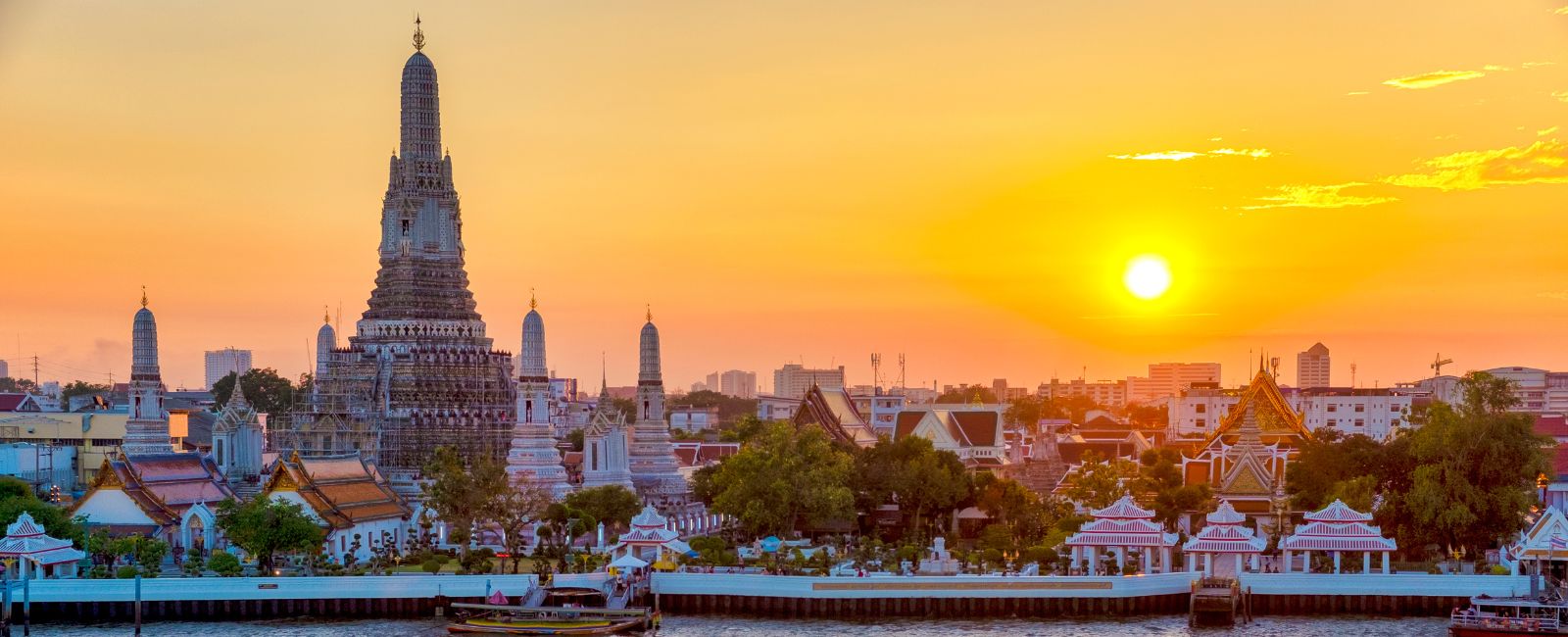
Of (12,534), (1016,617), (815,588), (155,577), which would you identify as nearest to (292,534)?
(155,577)

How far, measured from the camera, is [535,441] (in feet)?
295

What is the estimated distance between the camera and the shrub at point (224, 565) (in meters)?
70.4

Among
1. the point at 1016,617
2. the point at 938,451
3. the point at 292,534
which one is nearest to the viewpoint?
the point at 1016,617

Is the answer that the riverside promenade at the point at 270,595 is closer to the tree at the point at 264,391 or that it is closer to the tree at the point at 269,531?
the tree at the point at 269,531

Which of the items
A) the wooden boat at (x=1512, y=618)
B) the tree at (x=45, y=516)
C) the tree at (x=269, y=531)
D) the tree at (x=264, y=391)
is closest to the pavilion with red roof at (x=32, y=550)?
the tree at (x=45, y=516)

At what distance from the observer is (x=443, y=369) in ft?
339

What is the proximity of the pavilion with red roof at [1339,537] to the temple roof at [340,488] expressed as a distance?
122 ft

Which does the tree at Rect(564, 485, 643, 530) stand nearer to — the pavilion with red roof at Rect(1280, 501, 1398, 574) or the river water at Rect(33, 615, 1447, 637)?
the river water at Rect(33, 615, 1447, 637)

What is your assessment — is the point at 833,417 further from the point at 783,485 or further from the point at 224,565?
the point at 224,565

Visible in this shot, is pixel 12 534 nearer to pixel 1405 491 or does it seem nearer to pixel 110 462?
pixel 110 462

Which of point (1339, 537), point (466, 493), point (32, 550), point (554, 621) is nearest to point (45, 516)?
point (32, 550)

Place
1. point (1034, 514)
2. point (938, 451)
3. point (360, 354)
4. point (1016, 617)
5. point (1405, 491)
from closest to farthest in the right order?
point (1016, 617)
point (1405, 491)
point (1034, 514)
point (938, 451)
point (360, 354)

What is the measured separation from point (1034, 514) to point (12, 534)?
40350 millimetres

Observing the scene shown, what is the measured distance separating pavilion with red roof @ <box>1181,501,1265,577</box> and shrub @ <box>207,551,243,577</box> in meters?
33.6
